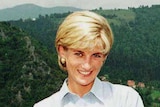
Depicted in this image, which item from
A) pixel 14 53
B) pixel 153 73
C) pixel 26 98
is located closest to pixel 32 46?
pixel 14 53

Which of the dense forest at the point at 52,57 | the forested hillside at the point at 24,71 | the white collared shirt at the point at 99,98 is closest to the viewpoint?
the white collared shirt at the point at 99,98

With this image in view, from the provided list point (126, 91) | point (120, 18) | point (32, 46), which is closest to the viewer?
point (126, 91)

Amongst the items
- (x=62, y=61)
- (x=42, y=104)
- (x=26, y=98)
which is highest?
(x=62, y=61)

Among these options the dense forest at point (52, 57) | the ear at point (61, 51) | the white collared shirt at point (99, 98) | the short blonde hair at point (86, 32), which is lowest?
the dense forest at point (52, 57)

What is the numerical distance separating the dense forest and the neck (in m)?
66.2

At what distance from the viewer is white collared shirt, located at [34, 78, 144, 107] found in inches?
122

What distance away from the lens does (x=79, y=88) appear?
10.4ft

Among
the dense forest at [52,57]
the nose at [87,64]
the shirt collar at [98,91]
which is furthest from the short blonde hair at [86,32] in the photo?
the dense forest at [52,57]

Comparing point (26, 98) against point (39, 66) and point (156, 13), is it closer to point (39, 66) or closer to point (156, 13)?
point (39, 66)

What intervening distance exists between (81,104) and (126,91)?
0.30 metres

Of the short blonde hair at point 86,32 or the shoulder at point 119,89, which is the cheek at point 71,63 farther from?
the shoulder at point 119,89

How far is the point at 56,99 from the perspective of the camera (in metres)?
3.18

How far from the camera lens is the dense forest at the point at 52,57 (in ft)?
250

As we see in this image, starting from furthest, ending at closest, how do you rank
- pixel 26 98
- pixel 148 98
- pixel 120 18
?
pixel 120 18 → pixel 148 98 → pixel 26 98
